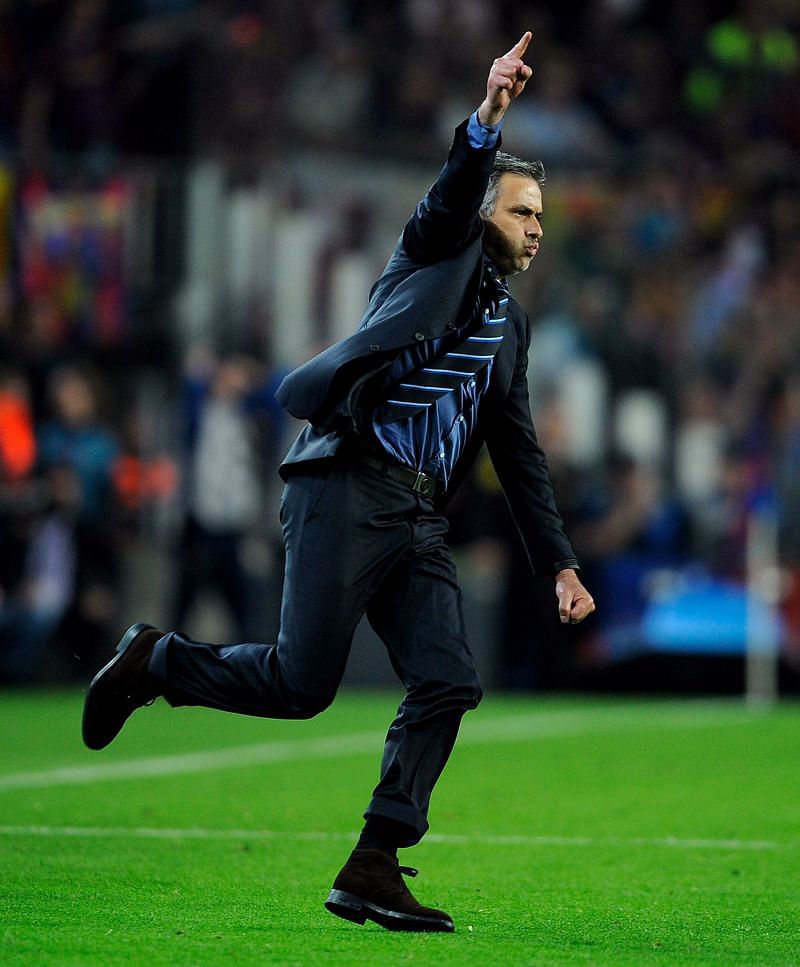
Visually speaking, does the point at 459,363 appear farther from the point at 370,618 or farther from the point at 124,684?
the point at 124,684

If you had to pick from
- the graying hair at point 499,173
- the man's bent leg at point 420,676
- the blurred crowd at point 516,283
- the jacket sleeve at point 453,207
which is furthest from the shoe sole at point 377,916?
the blurred crowd at point 516,283

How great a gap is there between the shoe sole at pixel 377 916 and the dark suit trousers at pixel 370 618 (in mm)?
196

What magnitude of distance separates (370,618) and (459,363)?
69cm

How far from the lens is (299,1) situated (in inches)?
709

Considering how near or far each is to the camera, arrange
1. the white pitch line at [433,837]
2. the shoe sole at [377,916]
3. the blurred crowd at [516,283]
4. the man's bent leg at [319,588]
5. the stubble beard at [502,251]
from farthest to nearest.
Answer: the blurred crowd at [516,283], the white pitch line at [433,837], the stubble beard at [502,251], the man's bent leg at [319,588], the shoe sole at [377,916]

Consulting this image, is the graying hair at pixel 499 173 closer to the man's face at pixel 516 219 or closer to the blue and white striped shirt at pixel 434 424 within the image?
the man's face at pixel 516 219

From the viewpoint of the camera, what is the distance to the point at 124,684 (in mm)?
5211

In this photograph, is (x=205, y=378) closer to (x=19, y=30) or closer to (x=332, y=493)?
(x=19, y=30)

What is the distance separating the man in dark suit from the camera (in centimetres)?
479

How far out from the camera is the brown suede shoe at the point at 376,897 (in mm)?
4766

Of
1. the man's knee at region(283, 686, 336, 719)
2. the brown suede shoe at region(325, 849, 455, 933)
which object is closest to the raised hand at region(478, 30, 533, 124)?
the man's knee at region(283, 686, 336, 719)

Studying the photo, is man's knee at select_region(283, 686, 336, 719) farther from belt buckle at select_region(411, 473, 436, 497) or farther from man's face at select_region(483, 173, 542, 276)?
man's face at select_region(483, 173, 542, 276)

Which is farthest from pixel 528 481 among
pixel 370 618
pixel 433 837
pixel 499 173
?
pixel 433 837

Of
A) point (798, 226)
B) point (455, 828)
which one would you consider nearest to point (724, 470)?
point (798, 226)
